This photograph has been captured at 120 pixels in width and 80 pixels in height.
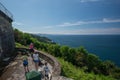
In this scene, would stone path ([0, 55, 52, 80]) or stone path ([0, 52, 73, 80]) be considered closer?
stone path ([0, 52, 73, 80])

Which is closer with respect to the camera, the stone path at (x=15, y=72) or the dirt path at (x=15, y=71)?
the stone path at (x=15, y=72)

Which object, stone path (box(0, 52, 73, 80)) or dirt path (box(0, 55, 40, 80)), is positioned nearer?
stone path (box(0, 52, 73, 80))

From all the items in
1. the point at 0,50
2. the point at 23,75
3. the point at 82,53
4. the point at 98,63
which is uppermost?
the point at 0,50

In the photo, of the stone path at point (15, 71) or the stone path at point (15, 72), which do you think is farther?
the stone path at point (15, 71)

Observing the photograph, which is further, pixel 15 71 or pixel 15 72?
pixel 15 71

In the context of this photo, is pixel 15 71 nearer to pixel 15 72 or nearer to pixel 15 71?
pixel 15 71

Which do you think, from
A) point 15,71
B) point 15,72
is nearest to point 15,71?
point 15,71

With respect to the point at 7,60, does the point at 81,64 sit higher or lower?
lower

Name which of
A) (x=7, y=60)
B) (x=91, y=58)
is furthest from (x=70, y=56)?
(x=7, y=60)

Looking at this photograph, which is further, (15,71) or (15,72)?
(15,71)

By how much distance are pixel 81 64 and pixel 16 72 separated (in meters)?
33.8

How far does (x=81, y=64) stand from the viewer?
48.9 m

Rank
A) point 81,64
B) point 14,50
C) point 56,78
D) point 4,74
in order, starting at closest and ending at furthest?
1. point 56,78
2. point 4,74
3. point 14,50
4. point 81,64

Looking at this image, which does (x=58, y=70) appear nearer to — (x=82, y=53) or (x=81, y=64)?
(x=81, y=64)
